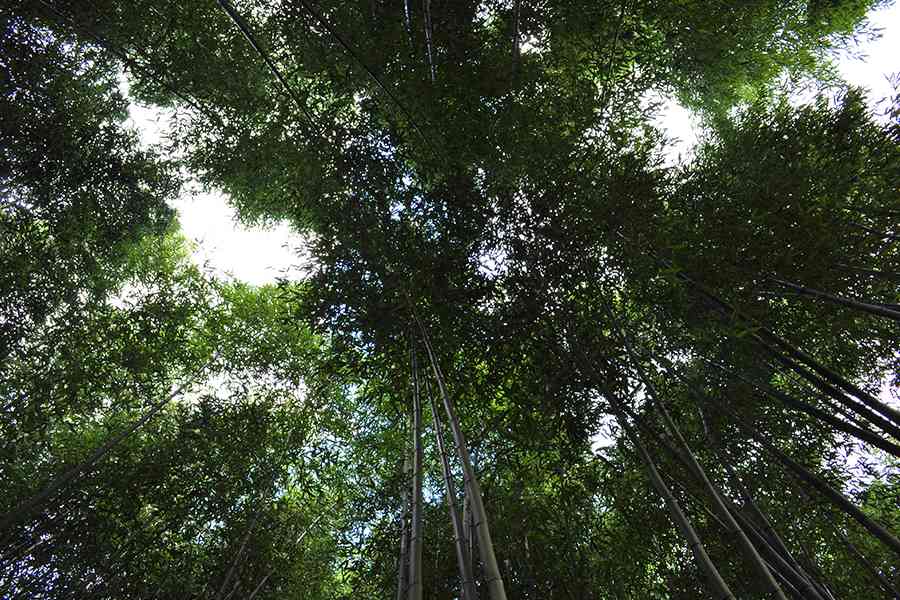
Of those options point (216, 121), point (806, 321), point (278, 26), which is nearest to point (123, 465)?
point (216, 121)

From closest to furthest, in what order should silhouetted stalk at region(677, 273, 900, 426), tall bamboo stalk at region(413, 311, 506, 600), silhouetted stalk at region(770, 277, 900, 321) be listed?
tall bamboo stalk at region(413, 311, 506, 600), silhouetted stalk at region(677, 273, 900, 426), silhouetted stalk at region(770, 277, 900, 321)

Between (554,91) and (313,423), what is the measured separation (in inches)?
182

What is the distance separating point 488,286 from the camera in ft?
13.0

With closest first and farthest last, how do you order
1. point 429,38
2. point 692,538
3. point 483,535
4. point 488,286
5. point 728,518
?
point 483,535
point 692,538
point 728,518
point 429,38
point 488,286

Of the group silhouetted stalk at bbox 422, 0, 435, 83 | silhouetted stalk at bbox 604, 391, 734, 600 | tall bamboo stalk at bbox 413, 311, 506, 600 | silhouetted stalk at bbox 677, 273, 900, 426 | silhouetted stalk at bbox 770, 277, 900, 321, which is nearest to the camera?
tall bamboo stalk at bbox 413, 311, 506, 600

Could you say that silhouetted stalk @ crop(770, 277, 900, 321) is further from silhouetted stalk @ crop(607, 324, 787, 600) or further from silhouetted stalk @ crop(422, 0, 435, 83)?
Result: silhouetted stalk @ crop(422, 0, 435, 83)

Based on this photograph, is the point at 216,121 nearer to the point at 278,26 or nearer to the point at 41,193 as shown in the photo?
the point at 278,26

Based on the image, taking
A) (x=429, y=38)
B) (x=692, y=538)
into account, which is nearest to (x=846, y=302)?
(x=692, y=538)

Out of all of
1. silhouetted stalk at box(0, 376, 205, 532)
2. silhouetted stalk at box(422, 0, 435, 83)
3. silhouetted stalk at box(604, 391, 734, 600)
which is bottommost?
silhouetted stalk at box(604, 391, 734, 600)

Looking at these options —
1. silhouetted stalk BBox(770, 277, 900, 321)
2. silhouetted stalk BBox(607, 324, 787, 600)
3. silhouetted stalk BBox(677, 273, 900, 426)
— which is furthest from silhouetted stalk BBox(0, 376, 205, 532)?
silhouetted stalk BBox(770, 277, 900, 321)

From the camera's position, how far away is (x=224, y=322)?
618 cm

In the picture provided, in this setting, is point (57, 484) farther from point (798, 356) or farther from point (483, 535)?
point (798, 356)

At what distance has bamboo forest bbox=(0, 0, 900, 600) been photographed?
347cm

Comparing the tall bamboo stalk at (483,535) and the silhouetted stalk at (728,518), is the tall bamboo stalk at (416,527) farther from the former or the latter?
the silhouetted stalk at (728,518)
